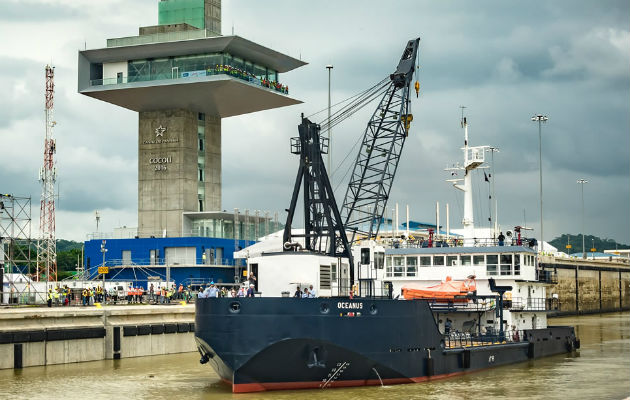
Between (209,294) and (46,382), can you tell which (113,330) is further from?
(209,294)

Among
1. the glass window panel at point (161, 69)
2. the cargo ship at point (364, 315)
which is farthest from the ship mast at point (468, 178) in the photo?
the glass window panel at point (161, 69)

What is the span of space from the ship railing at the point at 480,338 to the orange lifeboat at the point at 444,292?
1.83 metres

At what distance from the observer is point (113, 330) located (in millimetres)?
54094

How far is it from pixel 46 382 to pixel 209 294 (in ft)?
31.0

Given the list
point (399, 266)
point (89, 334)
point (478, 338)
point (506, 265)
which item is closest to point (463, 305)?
point (478, 338)

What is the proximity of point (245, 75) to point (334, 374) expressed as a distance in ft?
230

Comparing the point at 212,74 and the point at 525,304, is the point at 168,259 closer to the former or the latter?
the point at 212,74

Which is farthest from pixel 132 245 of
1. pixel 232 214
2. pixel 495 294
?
pixel 495 294

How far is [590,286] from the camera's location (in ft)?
426

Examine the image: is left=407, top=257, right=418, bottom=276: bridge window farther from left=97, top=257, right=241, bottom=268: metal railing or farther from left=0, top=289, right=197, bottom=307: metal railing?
left=97, top=257, right=241, bottom=268: metal railing

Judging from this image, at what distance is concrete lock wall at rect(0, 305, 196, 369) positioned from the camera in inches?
1901

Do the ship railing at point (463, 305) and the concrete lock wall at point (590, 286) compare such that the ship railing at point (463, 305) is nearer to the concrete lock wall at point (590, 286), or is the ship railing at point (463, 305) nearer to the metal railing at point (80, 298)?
the metal railing at point (80, 298)

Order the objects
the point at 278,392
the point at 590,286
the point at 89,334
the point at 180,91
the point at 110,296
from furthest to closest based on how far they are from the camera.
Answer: the point at 590,286, the point at 180,91, the point at 110,296, the point at 89,334, the point at 278,392

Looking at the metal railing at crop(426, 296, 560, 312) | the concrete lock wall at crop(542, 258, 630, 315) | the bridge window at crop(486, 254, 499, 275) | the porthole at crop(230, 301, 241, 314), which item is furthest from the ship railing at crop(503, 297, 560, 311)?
the concrete lock wall at crop(542, 258, 630, 315)
